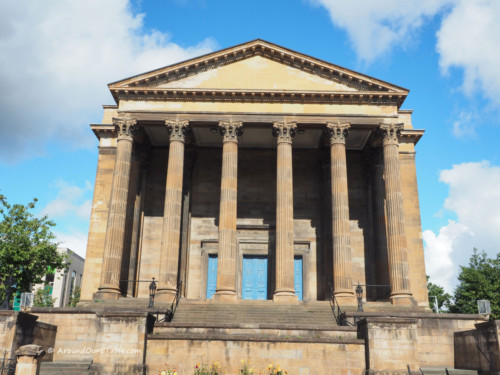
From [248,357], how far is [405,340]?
5.20 m

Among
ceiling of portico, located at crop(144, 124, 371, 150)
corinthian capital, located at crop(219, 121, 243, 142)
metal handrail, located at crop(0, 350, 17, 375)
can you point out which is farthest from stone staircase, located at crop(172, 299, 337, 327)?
ceiling of portico, located at crop(144, 124, 371, 150)

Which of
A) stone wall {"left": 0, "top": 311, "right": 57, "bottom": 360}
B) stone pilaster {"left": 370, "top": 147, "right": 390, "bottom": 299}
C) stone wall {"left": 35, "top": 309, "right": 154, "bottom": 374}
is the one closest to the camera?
stone wall {"left": 35, "top": 309, "right": 154, "bottom": 374}

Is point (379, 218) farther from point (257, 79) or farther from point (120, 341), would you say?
point (120, 341)

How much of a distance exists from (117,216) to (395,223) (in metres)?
15.6

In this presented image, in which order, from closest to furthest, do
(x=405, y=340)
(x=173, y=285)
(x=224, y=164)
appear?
(x=405, y=340) < (x=173, y=285) < (x=224, y=164)

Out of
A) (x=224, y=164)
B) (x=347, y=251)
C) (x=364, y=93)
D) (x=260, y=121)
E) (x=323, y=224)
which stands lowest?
(x=347, y=251)

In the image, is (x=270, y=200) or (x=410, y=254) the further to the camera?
(x=270, y=200)

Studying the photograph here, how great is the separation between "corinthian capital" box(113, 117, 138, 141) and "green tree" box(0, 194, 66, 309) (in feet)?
33.6

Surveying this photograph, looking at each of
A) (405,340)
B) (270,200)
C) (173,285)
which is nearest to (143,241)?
(173,285)

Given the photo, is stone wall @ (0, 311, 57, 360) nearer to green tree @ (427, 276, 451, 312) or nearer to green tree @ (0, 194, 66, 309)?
green tree @ (0, 194, 66, 309)

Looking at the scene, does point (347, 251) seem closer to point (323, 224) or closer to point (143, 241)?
point (323, 224)

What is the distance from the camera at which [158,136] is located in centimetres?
3262

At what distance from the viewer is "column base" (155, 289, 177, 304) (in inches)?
985

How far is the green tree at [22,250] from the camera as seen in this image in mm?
31766
